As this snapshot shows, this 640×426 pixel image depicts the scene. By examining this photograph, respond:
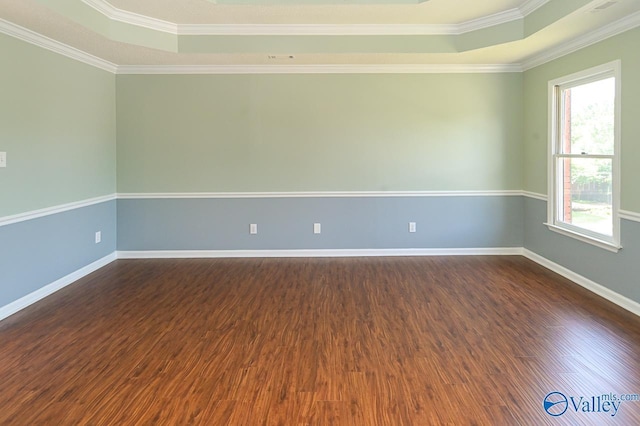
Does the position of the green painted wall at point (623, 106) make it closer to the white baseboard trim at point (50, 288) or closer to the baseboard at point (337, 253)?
the baseboard at point (337, 253)

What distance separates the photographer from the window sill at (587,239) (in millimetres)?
3693

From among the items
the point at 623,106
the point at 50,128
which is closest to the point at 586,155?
the point at 623,106

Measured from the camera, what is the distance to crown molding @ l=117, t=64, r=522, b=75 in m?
5.17

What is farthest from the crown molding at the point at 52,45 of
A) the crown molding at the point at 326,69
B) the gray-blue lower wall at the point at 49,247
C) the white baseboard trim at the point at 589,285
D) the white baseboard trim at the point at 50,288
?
the white baseboard trim at the point at 589,285

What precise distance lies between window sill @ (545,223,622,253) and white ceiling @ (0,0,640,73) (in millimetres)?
1812

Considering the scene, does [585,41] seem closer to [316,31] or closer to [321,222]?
Answer: [316,31]

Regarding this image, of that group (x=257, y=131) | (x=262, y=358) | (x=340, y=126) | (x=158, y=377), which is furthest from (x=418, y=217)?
(x=158, y=377)

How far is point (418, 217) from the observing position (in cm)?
546

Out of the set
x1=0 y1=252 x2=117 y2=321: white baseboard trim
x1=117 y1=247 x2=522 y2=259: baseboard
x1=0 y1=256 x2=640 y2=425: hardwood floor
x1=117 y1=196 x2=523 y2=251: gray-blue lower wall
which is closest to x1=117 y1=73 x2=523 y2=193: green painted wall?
x1=117 y1=196 x2=523 y2=251: gray-blue lower wall

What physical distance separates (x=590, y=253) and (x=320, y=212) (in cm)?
296

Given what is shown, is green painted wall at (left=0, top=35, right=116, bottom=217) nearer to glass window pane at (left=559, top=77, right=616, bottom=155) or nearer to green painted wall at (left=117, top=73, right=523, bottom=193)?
green painted wall at (left=117, top=73, right=523, bottom=193)

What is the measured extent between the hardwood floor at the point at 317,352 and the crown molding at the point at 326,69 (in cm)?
255

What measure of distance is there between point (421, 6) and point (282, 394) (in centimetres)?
352

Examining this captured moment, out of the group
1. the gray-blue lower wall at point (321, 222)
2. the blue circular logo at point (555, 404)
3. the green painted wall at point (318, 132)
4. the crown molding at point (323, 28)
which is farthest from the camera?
the gray-blue lower wall at point (321, 222)
